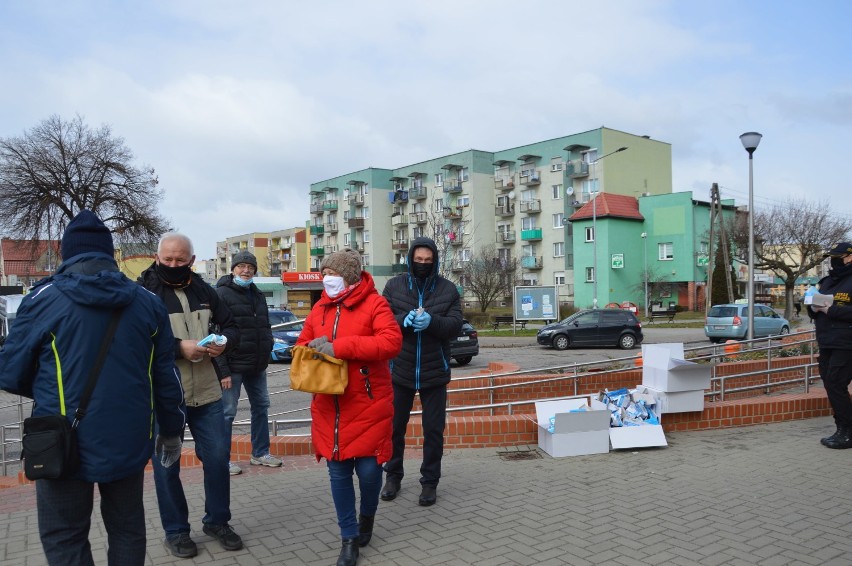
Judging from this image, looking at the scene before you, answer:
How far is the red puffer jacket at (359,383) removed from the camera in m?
3.69

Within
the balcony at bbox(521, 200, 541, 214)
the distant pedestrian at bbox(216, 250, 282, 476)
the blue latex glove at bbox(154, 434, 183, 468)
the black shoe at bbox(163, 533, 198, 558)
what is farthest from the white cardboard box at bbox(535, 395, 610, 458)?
the balcony at bbox(521, 200, 541, 214)

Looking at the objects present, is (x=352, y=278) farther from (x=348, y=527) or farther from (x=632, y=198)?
(x=632, y=198)

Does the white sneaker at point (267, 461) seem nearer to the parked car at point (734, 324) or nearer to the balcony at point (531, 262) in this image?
the parked car at point (734, 324)

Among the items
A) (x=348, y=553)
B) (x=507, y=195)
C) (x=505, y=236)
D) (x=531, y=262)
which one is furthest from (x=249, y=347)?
(x=507, y=195)

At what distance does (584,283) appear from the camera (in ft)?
178

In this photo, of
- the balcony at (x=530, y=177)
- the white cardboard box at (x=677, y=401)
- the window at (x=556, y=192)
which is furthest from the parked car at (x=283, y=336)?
the balcony at (x=530, y=177)

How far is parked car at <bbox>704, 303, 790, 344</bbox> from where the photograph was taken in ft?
80.3

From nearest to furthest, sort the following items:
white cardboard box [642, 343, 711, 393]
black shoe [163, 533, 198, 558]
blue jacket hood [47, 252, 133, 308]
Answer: blue jacket hood [47, 252, 133, 308], black shoe [163, 533, 198, 558], white cardboard box [642, 343, 711, 393]

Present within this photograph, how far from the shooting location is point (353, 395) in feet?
12.3

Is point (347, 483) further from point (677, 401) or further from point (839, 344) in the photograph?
point (839, 344)

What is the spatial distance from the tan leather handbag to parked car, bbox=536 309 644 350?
2126 centimetres

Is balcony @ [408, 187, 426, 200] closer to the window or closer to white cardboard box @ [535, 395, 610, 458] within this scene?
the window

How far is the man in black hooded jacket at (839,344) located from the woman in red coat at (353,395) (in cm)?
446

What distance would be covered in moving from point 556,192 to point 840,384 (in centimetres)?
5494
